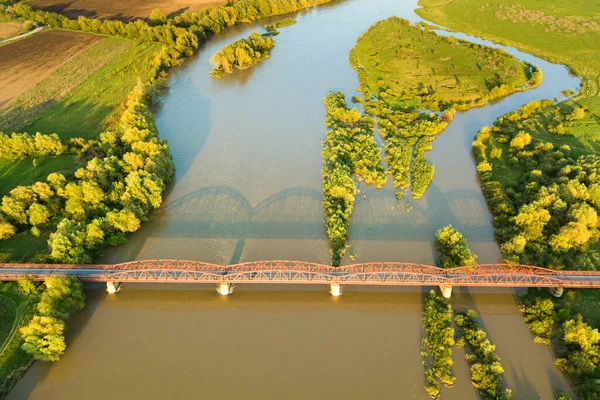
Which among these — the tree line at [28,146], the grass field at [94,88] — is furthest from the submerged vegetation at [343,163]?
the tree line at [28,146]

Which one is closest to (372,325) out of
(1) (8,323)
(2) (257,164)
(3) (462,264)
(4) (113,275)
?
(3) (462,264)

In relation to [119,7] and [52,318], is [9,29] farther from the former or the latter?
[52,318]

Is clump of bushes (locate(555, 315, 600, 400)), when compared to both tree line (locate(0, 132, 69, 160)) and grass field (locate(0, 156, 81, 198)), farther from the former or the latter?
tree line (locate(0, 132, 69, 160))

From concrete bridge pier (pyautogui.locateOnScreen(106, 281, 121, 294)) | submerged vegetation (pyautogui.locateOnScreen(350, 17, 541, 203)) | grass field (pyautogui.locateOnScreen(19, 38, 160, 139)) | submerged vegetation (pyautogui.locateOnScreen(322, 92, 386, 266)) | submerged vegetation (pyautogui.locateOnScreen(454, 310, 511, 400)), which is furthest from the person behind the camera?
grass field (pyautogui.locateOnScreen(19, 38, 160, 139))

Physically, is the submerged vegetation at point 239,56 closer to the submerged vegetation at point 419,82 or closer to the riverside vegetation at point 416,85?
the riverside vegetation at point 416,85

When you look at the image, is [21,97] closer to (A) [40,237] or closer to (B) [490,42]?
(A) [40,237]

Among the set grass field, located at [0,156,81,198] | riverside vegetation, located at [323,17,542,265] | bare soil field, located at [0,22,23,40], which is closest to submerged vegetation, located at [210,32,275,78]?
riverside vegetation, located at [323,17,542,265]

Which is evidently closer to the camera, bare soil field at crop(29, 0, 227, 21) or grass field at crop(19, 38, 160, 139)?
grass field at crop(19, 38, 160, 139)
